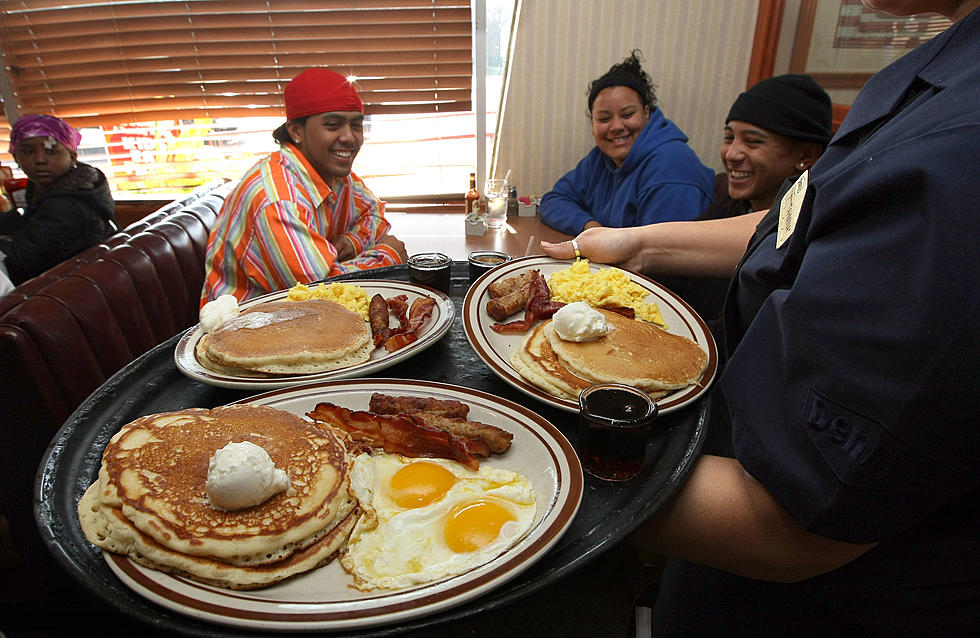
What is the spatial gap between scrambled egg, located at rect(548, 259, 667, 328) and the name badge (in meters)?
0.62

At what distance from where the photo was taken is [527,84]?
13.8 feet

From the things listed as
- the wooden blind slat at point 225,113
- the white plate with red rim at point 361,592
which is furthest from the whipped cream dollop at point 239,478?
the wooden blind slat at point 225,113

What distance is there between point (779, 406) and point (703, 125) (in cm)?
410

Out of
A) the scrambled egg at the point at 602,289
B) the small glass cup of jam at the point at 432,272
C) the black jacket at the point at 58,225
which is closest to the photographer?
the scrambled egg at the point at 602,289

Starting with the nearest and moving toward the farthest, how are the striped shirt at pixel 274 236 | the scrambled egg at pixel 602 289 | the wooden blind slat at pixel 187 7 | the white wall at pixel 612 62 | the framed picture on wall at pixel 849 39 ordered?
1. the scrambled egg at pixel 602 289
2. the striped shirt at pixel 274 236
3. the framed picture on wall at pixel 849 39
4. the white wall at pixel 612 62
5. the wooden blind slat at pixel 187 7

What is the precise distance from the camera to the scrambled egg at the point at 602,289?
169cm

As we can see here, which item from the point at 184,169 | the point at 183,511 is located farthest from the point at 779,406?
the point at 184,169

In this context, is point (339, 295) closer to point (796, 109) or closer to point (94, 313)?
point (94, 313)

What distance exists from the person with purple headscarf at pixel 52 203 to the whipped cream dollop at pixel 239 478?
3489mm

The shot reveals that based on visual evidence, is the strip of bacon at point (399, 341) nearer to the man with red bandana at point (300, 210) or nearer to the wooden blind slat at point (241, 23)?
the man with red bandana at point (300, 210)

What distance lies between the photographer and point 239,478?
847mm

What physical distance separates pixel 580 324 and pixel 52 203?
3759 mm

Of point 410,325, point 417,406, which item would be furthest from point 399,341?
point 417,406

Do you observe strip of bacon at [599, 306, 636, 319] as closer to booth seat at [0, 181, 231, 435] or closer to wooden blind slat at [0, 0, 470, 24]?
booth seat at [0, 181, 231, 435]
